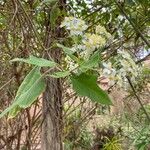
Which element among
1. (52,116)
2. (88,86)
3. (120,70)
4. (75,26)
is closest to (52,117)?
(52,116)

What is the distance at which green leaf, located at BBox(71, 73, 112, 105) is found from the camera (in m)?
0.66

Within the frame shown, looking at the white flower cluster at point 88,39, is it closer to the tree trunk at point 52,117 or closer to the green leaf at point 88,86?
the green leaf at point 88,86

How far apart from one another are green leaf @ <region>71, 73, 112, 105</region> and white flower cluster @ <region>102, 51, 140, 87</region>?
18 centimetres

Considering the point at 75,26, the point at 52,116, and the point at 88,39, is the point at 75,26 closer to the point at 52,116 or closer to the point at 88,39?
the point at 88,39

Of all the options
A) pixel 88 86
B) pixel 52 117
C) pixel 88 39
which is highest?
pixel 52 117

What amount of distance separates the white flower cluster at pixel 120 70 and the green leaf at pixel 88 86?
0.18 metres

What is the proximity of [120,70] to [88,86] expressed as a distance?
218mm

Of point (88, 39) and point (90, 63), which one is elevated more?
point (88, 39)

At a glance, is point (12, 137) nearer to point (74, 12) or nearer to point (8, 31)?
point (8, 31)

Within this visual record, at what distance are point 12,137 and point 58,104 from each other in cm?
60

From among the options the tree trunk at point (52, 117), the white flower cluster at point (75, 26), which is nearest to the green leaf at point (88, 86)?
the white flower cluster at point (75, 26)

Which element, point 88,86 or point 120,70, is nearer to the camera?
point 88,86

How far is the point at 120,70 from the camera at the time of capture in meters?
0.87

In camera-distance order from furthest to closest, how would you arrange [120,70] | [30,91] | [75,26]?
[75,26] < [120,70] < [30,91]
